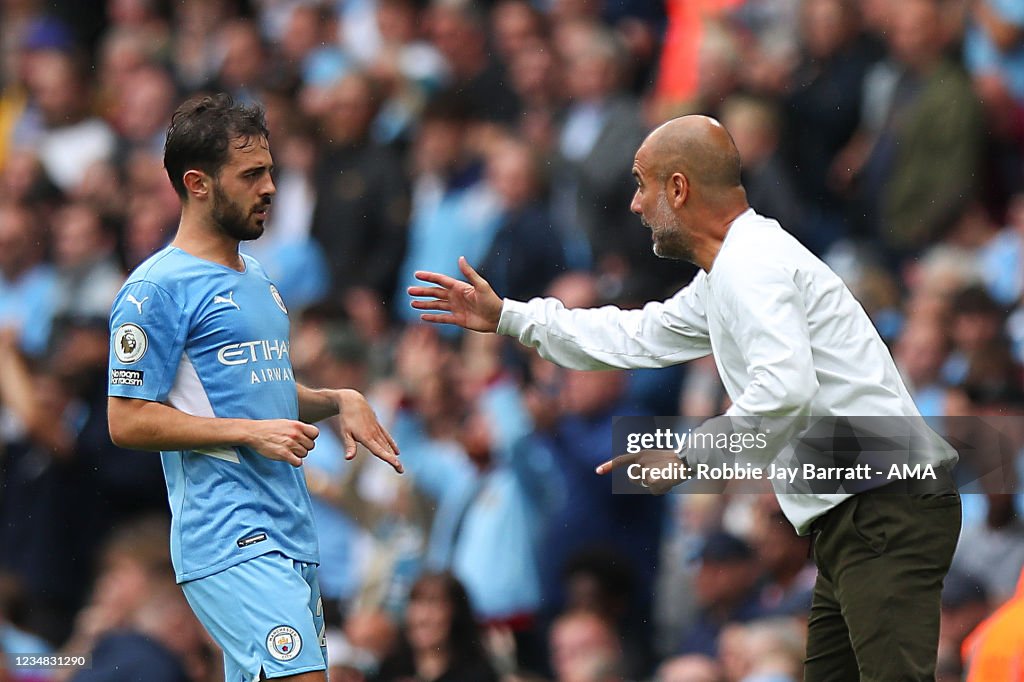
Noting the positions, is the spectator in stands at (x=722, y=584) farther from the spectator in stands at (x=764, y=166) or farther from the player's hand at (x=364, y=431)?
the player's hand at (x=364, y=431)

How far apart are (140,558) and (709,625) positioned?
3.08 meters

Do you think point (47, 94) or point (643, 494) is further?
point (47, 94)

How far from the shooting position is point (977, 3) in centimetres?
930

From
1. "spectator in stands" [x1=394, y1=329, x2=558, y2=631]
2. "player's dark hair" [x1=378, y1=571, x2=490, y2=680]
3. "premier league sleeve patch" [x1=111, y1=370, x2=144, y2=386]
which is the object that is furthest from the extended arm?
"spectator in stands" [x1=394, y1=329, x2=558, y2=631]

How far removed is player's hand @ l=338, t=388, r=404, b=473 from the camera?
5.02 m

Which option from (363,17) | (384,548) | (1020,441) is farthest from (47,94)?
(1020,441)

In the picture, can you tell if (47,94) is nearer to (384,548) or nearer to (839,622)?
(384,548)

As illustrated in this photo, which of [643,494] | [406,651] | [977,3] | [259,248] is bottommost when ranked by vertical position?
[406,651]

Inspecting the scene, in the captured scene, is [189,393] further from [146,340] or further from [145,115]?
[145,115]

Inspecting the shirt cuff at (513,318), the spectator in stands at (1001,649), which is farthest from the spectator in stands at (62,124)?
the spectator in stands at (1001,649)

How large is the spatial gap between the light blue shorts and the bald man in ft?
3.27

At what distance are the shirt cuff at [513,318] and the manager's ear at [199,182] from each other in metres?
1.11

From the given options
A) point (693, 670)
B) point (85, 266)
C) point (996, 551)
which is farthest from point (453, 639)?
point (85, 266)

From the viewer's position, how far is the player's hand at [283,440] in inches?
183
